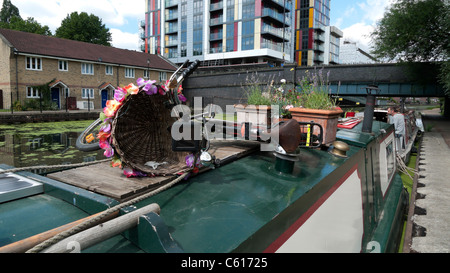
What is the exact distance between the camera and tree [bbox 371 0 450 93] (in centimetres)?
1941

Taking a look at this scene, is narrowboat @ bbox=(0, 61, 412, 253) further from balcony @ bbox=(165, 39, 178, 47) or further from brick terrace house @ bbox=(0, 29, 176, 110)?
balcony @ bbox=(165, 39, 178, 47)

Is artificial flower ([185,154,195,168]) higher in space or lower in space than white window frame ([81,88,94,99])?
lower

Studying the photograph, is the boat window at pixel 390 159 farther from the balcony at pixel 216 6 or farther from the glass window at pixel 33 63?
the balcony at pixel 216 6

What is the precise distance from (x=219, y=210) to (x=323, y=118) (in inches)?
84.0

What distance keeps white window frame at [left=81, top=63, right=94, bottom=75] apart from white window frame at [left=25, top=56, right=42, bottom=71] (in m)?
4.18

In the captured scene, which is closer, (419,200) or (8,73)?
(419,200)

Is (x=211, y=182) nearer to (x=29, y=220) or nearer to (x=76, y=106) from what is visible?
(x=29, y=220)

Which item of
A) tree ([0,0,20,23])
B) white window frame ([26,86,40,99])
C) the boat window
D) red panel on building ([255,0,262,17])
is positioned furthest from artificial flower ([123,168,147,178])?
tree ([0,0,20,23])

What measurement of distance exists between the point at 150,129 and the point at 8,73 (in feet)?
102

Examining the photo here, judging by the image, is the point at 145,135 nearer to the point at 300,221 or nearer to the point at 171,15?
the point at 300,221

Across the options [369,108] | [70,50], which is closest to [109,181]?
[369,108]

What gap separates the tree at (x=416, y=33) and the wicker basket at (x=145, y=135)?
69.4ft
